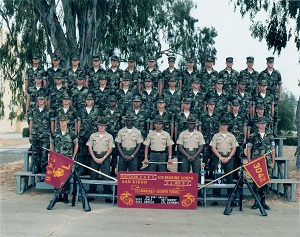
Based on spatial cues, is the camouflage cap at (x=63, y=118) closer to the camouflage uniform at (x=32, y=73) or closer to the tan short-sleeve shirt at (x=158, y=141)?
the tan short-sleeve shirt at (x=158, y=141)

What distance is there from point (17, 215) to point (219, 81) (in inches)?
205

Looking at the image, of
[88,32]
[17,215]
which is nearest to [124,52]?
[88,32]

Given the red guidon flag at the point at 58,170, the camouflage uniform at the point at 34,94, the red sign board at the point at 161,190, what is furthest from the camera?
the camouflage uniform at the point at 34,94

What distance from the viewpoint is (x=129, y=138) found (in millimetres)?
8523

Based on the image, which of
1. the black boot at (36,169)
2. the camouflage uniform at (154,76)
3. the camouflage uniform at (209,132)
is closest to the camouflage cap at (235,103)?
the camouflage uniform at (209,132)

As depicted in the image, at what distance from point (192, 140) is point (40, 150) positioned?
11.7 feet

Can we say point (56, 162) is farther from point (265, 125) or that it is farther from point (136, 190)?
point (265, 125)

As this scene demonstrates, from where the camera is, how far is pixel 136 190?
8.01 m

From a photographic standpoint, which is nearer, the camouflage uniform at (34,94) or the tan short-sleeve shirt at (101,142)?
the tan short-sleeve shirt at (101,142)

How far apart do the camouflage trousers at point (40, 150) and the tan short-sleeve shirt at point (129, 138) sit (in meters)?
1.82

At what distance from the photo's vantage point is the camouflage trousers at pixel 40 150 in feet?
30.3

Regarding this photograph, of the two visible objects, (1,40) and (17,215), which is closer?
(17,215)

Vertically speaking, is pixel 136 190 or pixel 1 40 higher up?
pixel 1 40

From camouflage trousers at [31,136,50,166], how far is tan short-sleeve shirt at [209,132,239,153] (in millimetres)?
3736
